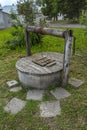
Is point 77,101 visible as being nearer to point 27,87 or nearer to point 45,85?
point 45,85

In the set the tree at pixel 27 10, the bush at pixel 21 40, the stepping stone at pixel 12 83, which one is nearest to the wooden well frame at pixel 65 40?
the stepping stone at pixel 12 83

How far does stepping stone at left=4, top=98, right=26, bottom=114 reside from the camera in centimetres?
230

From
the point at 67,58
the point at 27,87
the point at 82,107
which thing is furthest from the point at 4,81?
the point at 82,107

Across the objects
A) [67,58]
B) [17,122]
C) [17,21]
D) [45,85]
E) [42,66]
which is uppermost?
[17,21]

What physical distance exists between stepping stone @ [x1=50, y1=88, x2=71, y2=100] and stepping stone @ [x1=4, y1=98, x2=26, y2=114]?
1.71 feet

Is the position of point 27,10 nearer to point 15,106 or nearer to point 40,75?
point 40,75

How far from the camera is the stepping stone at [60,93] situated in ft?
8.31

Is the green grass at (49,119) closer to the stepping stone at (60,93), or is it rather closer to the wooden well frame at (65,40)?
the stepping stone at (60,93)

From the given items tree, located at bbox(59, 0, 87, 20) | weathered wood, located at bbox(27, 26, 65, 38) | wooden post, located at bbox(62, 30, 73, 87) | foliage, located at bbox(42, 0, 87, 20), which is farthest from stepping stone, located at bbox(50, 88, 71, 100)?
tree, located at bbox(59, 0, 87, 20)

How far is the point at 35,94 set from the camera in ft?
8.67

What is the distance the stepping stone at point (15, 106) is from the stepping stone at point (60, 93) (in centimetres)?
52

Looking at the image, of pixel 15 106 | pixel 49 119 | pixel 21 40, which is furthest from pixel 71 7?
pixel 49 119

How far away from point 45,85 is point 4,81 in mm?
929

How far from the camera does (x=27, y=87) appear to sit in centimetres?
285
